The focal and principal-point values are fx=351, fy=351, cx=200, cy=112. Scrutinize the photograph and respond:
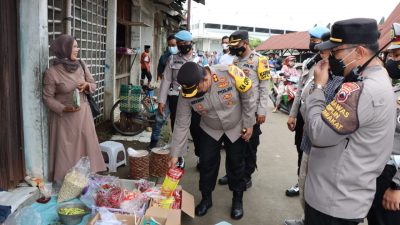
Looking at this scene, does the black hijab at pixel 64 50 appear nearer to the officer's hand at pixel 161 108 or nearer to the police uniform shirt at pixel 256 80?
the officer's hand at pixel 161 108

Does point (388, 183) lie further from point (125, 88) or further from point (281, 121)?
point (281, 121)

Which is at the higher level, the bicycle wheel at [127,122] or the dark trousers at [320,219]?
the dark trousers at [320,219]

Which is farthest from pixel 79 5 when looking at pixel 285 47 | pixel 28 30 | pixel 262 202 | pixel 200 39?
pixel 200 39

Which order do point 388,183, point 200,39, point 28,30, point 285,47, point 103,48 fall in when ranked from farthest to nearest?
point 200,39
point 285,47
point 103,48
point 28,30
point 388,183

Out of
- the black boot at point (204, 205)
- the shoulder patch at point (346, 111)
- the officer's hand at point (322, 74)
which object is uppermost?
the officer's hand at point (322, 74)

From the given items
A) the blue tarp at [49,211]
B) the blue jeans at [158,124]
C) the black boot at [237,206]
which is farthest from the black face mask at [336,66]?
the blue jeans at [158,124]

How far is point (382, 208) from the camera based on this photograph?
2.47 metres

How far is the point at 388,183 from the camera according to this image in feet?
7.88

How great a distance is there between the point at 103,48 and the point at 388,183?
6.44 metres

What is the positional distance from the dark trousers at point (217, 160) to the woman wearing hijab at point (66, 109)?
1.34 meters

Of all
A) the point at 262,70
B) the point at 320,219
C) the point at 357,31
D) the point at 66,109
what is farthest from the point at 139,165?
the point at 357,31

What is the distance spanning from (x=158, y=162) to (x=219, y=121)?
157 centimetres

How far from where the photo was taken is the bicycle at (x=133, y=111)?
6734 mm

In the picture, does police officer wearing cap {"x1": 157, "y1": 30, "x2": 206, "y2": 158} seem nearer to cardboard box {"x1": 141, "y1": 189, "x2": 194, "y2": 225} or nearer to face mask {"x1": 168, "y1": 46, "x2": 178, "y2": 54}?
face mask {"x1": 168, "y1": 46, "x2": 178, "y2": 54}
